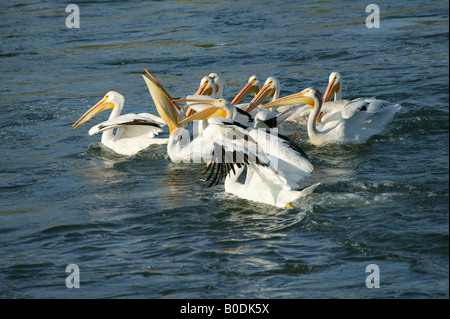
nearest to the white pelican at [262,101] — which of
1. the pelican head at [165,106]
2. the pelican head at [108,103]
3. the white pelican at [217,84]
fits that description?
the white pelican at [217,84]

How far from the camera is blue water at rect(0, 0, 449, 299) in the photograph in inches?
192

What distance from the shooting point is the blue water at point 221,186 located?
192 inches

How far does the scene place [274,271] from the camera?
489 centimetres

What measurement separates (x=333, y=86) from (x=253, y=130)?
8.32ft

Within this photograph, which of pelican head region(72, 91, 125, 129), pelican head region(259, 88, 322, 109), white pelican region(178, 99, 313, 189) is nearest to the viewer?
white pelican region(178, 99, 313, 189)

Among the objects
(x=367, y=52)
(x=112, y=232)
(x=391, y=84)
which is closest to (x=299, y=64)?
(x=367, y=52)

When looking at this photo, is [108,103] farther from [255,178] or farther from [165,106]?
[255,178]

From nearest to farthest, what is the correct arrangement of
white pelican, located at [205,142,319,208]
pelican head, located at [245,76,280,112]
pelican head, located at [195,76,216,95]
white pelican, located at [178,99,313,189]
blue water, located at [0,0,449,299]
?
blue water, located at [0,0,449,299]
white pelican, located at [205,142,319,208]
white pelican, located at [178,99,313,189]
pelican head, located at [195,76,216,95]
pelican head, located at [245,76,280,112]

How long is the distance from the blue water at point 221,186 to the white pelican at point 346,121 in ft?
0.49

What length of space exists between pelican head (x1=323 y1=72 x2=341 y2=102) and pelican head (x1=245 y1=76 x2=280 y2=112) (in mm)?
638

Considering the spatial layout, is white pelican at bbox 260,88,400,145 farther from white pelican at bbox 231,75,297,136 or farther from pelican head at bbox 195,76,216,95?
pelican head at bbox 195,76,216,95

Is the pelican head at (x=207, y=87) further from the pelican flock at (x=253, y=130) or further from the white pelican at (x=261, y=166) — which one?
the white pelican at (x=261, y=166)

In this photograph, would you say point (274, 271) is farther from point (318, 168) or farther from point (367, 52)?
point (367, 52)

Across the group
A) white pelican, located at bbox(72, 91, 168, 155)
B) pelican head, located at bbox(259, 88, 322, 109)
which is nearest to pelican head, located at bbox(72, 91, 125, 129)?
white pelican, located at bbox(72, 91, 168, 155)
